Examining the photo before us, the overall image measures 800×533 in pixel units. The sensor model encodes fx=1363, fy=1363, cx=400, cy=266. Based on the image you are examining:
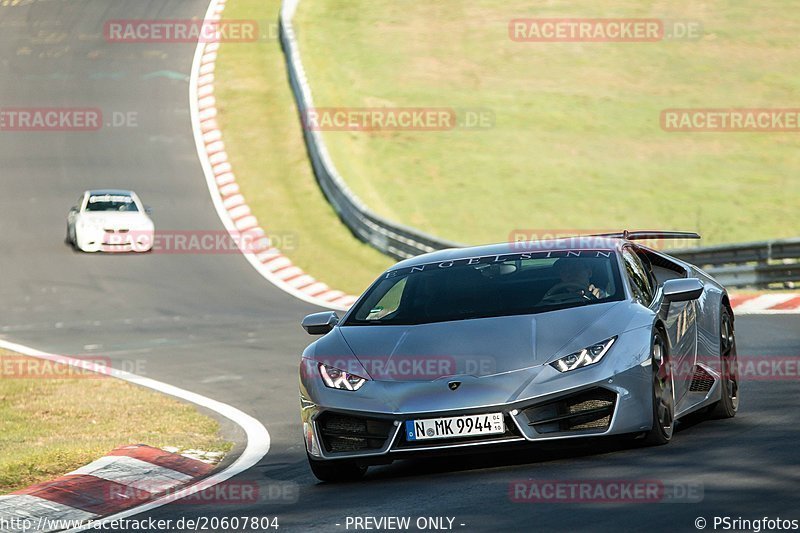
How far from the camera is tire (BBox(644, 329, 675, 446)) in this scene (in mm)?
7953

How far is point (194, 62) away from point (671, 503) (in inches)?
1399

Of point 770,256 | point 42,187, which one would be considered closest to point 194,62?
point 42,187

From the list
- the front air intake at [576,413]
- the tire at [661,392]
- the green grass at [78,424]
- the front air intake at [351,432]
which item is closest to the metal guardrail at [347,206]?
the green grass at [78,424]

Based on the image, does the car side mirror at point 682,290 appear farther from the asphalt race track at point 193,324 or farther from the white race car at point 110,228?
the white race car at point 110,228

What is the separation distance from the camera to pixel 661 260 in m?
10.2

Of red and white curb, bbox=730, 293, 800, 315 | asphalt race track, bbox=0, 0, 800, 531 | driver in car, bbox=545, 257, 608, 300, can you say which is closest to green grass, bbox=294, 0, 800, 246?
asphalt race track, bbox=0, 0, 800, 531

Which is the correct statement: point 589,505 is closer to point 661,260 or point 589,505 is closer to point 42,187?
point 661,260

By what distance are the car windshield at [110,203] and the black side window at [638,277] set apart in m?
20.3

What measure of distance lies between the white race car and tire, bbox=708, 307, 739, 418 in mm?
19313

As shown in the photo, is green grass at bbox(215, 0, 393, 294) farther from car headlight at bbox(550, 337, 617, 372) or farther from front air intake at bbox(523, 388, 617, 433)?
front air intake at bbox(523, 388, 617, 433)

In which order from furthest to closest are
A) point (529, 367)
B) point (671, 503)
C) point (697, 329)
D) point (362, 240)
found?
point (362, 240) → point (697, 329) → point (529, 367) → point (671, 503)

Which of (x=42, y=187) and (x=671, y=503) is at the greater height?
(x=42, y=187)

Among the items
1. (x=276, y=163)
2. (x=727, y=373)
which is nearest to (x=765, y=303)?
(x=727, y=373)

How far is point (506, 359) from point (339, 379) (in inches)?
41.7
